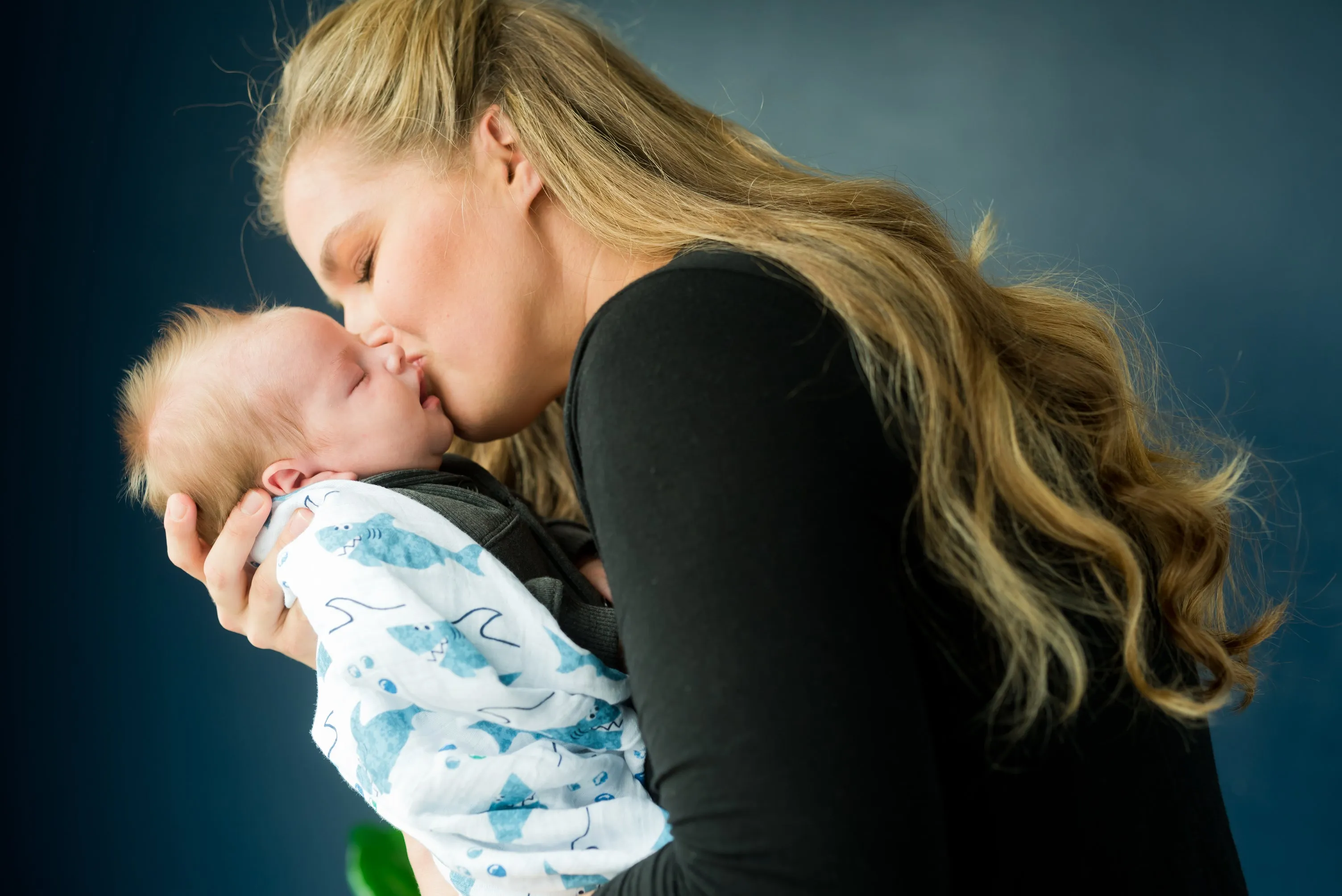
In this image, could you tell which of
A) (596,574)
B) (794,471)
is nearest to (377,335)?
(596,574)

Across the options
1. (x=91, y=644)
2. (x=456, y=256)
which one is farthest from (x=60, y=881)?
(x=456, y=256)

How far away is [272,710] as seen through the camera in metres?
2.29

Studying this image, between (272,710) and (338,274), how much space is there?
1366 mm

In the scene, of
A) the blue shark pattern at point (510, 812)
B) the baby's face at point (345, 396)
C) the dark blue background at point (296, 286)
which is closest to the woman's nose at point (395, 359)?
the baby's face at point (345, 396)

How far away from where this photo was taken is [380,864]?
5.67ft

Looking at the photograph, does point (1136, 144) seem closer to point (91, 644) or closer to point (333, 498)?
point (333, 498)

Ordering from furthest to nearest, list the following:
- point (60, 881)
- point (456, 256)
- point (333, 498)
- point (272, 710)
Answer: point (272, 710), point (60, 881), point (456, 256), point (333, 498)

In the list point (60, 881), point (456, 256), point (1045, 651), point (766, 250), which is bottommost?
point (60, 881)

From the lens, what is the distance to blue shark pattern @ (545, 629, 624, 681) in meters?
1.00

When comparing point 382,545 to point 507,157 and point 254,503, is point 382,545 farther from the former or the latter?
point 507,157

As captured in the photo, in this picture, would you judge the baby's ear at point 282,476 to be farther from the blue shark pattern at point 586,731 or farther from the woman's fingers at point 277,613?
the blue shark pattern at point 586,731

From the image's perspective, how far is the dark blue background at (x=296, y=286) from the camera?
76.7 inches

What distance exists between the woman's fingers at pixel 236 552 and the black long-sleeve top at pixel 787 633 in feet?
1.70

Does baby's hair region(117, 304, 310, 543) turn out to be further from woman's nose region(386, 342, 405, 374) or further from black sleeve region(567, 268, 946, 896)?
black sleeve region(567, 268, 946, 896)
